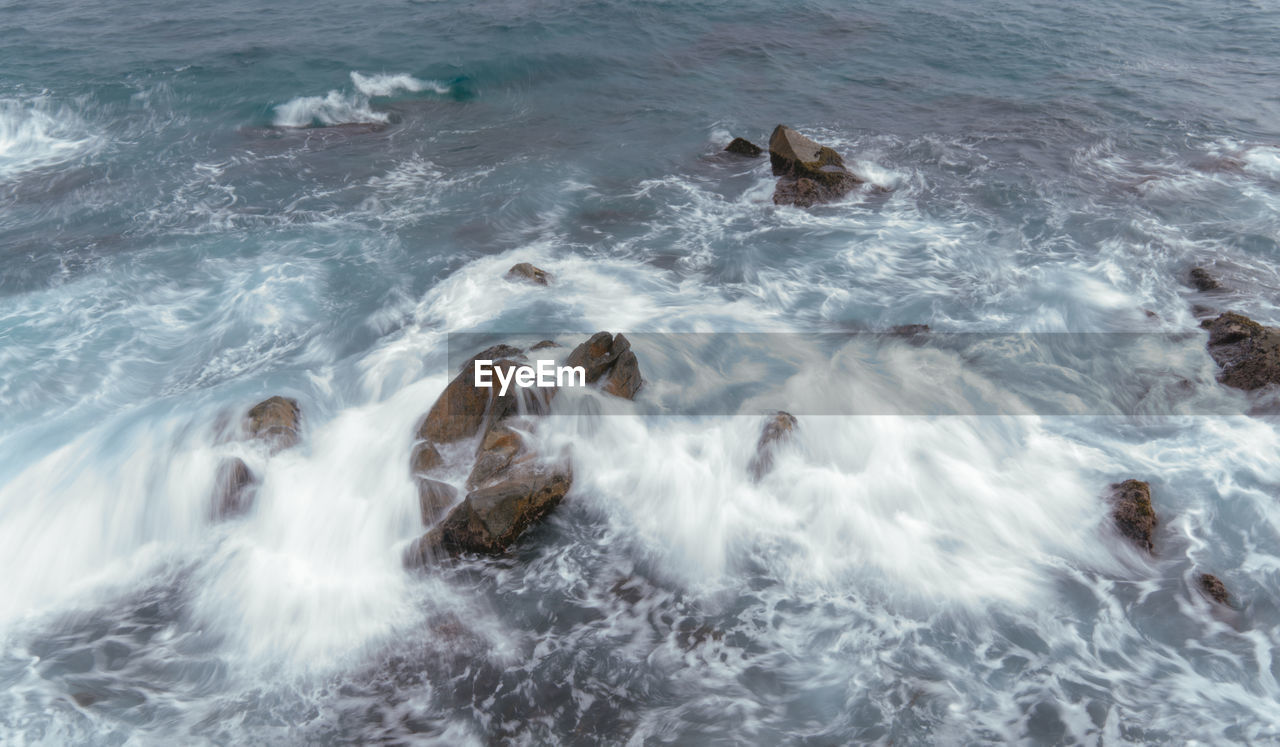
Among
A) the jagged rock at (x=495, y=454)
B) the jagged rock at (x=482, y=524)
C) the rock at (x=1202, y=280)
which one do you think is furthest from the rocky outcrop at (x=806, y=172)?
the jagged rock at (x=482, y=524)

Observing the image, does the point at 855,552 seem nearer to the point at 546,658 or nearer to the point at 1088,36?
the point at 546,658

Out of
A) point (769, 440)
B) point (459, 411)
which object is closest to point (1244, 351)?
point (769, 440)

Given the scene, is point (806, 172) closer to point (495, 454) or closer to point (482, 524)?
point (495, 454)

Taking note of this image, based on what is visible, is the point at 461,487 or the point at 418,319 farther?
the point at 418,319

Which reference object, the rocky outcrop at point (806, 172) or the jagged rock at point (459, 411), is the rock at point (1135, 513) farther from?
the rocky outcrop at point (806, 172)

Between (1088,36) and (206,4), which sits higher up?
(206,4)

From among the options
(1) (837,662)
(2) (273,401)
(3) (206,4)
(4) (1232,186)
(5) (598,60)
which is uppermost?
(3) (206,4)

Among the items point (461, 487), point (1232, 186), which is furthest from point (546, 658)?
point (1232, 186)

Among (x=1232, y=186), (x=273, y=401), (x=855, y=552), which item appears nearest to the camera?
(x=855, y=552)
